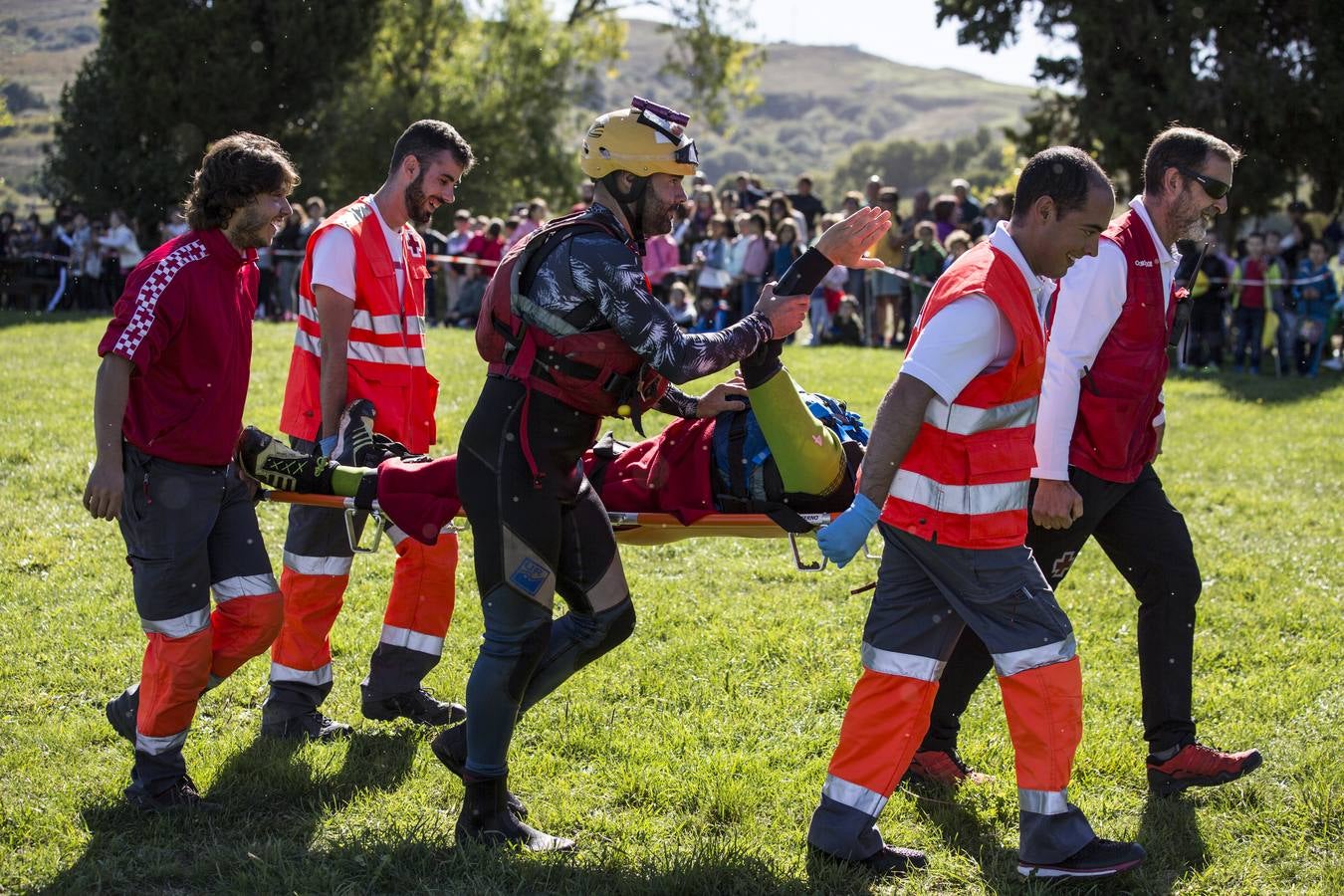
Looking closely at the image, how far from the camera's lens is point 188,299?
4469 mm

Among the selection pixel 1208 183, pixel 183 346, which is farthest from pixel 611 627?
pixel 1208 183

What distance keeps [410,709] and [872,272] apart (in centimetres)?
1534

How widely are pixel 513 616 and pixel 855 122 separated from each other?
200232 mm

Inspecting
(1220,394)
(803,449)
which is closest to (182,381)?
(803,449)

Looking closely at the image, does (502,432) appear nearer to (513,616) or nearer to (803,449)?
(513,616)

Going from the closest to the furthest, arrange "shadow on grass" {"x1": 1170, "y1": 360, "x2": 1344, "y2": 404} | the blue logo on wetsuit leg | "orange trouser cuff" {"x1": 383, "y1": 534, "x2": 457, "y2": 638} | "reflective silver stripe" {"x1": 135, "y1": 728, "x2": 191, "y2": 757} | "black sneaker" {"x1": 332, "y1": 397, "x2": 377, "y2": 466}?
the blue logo on wetsuit leg, "reflective silver stripe" {"x1": 135, "y1": 728, "x2": 191, "y2": 757}, "black sneaker" {"x1": 332, "y1": 397, "x2": 377, "y2": 466}, "orange trouser cuff" {"x1": 383, "y1": 534, "x2": 457, "y2": 638}, "shadow on grass" {"x1": 1170, "y1": 360, "x2": 1344, "y2": 404}

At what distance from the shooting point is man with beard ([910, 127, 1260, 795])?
4652 millimetres

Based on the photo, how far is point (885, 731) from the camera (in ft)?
13.8

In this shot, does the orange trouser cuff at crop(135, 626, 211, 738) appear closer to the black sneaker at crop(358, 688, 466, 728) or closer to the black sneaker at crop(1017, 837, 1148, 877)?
the black sneaker at crop(358, 688, 466, 728)

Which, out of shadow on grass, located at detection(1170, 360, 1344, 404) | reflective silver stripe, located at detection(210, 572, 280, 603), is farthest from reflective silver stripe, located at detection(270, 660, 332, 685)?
shadow on grass, located at detection(1170, 360, 1344, 404)

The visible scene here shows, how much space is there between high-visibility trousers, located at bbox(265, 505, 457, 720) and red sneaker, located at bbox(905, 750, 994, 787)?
2.09m

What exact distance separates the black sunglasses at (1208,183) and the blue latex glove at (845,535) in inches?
78.0

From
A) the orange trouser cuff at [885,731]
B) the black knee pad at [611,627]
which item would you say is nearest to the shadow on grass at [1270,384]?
the orange trouser cuff at [885,731]

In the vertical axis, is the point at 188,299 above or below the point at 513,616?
above
